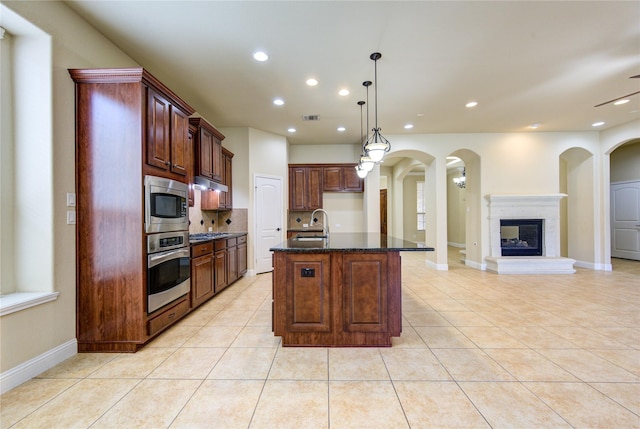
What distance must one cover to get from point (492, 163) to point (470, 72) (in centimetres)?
309

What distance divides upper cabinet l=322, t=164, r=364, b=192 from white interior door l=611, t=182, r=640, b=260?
6.98 meters

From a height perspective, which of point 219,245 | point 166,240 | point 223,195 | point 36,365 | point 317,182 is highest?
point 317,182

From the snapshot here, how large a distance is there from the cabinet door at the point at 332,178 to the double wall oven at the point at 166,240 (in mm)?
3642

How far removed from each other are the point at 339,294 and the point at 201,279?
2000 mm

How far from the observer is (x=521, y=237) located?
5.76 metres

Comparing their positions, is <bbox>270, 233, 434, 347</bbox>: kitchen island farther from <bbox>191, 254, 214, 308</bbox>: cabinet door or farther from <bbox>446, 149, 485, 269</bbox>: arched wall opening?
<bbox>446, 149, 485, 269</bbox>: arched wall opening

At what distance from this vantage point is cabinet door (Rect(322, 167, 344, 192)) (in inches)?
242

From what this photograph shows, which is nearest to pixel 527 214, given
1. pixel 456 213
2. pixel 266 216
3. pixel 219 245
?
pixel 456 213

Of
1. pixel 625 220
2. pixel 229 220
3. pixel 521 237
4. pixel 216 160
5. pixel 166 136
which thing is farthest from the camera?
pixel 625 220

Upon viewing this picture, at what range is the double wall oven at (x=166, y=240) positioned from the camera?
7.76ft

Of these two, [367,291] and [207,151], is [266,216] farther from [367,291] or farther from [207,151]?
[367,291]

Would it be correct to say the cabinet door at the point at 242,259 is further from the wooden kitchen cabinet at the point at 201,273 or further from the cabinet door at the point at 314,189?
the cabinet door at the point at 314,189

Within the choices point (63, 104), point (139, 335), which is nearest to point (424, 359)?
point (139, 335)

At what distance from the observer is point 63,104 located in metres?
2.15
